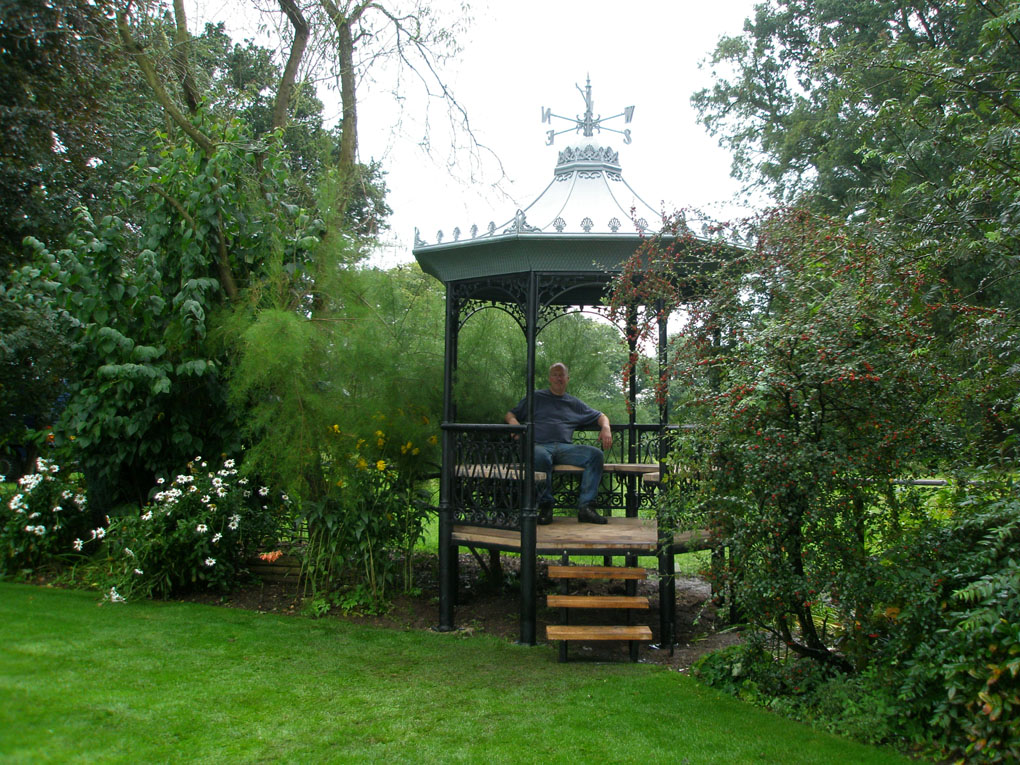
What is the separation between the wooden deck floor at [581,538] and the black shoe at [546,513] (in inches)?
2.2

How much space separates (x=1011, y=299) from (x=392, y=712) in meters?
10.5

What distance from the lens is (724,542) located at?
4.23 m

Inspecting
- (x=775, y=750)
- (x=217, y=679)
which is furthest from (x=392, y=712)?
(x=775, y=750)

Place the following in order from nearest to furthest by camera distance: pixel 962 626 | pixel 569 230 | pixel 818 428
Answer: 1. pixel 962 626
2. pixel 818 428
3. pixel 569 230

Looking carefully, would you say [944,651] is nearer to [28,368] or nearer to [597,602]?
[597,602]

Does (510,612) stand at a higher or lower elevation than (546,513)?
lower

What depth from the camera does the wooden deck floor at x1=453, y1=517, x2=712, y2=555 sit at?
583cm

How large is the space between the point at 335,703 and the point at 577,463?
3.22 meters

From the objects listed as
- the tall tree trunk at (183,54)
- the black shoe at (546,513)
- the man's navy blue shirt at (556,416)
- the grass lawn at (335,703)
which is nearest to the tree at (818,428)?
the grass lawn at (335,703)

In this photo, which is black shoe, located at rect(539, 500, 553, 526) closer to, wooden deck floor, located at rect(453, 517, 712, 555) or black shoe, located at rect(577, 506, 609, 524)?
wooden deck floor, located at rect(453, 517, 712, 555)

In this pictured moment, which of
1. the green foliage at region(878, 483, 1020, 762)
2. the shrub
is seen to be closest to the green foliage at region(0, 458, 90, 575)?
the shrub

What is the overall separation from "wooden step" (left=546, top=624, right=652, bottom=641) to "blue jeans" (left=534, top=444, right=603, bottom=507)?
1.54 m

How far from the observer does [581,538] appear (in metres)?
6.06

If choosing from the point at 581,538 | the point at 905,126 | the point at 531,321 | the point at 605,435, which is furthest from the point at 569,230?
the point at 905,126
